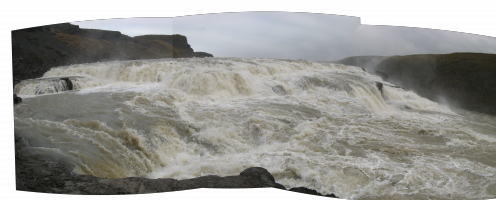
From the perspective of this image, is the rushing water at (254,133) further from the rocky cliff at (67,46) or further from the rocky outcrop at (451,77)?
the rocky outcrop at (451,77)

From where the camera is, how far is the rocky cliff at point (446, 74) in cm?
372

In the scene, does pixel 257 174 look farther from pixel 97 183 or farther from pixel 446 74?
pixel 446 74

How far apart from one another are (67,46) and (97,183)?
1475 mm

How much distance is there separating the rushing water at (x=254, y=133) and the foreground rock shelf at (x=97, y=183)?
0.14 meters

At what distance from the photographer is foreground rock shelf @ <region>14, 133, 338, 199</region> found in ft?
6.30

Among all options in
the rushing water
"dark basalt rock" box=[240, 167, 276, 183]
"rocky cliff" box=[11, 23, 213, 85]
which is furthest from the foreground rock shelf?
"rocky cliff" box=[11, 23, 213, 85]

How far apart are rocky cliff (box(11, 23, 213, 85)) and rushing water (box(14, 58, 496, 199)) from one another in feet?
0.63

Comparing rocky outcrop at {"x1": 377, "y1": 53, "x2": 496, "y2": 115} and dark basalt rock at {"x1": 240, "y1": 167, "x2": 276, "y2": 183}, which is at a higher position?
rocky outcrop at {"x1": 377, "y1": 53, "x2": 496, "y2": 115}

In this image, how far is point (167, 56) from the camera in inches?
172

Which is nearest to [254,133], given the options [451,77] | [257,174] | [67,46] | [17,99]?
[257,174]

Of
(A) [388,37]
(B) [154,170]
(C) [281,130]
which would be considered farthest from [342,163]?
(B) [154,170]

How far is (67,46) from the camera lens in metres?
2.63

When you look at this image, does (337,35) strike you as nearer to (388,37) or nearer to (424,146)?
(388,37)

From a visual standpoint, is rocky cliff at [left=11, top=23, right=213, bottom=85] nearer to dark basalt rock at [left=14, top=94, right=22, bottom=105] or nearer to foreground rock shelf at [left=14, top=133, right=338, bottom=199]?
dark basalt rock at [left=14, top=94, right=22, bottom=105]
